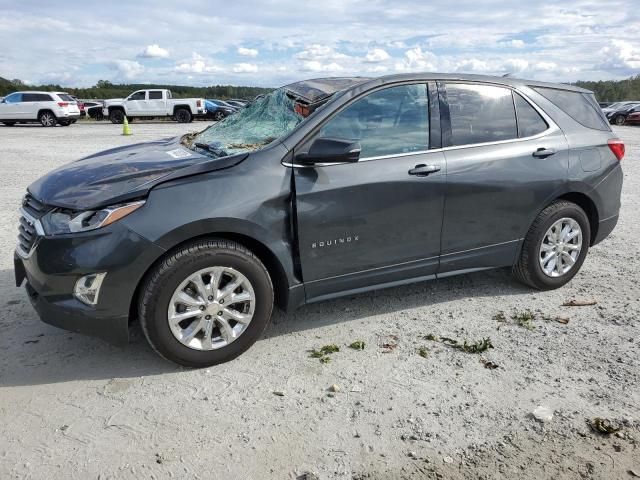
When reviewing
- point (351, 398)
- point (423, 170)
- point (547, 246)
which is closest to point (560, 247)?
point (547, 246)

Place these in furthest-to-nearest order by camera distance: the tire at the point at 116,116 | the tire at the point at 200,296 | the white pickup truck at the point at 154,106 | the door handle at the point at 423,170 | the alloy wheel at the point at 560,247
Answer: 1. the white pickup truck at the point at 154,106
2. the tire at the point at 116,116
3. the alloy wheel at the point at 560,247
4. the door handle at the point at 423,170
5. the tire at the point at 200,296

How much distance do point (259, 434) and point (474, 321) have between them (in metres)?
2.02

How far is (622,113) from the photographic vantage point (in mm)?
31281

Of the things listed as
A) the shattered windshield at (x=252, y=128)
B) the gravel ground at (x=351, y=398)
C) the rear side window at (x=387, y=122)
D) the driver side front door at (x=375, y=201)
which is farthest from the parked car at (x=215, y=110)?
the driver side front door at (x=375, y=201)

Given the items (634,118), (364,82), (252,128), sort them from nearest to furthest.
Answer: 1. (364,82)
2. (252,128)
3. (634,118)

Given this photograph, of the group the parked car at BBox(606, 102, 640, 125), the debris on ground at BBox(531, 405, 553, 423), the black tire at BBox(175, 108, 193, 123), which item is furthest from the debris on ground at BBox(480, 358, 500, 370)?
the parked car at BBox(606, 102, 640, 125)

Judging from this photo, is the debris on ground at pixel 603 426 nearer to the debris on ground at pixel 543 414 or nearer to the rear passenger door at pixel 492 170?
the debris on ground at pixel 543 414

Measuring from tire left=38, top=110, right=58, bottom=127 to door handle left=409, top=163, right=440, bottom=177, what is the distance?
2602 centimetres

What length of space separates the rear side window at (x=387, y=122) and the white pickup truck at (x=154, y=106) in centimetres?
2739

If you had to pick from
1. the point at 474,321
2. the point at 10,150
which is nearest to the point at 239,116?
the point at 474,321

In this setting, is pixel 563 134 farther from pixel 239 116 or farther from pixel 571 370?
pixel 239 116

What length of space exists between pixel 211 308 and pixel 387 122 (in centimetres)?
175

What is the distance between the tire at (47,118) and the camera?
2558 cm

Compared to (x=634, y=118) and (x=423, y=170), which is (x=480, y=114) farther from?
(x=634, y=118)
